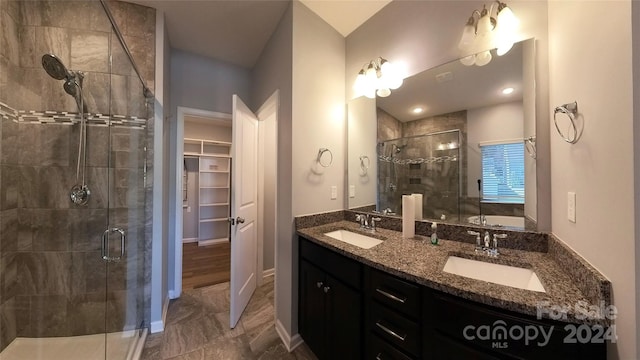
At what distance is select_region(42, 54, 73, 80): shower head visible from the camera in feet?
4.84

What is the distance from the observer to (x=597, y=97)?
2.34 ft

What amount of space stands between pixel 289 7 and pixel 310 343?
2705mm

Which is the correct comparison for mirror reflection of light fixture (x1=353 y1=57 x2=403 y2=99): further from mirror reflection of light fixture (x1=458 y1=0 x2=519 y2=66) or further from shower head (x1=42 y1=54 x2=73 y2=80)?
shower head (x1=42 y1=54 x2=73 y2=80)

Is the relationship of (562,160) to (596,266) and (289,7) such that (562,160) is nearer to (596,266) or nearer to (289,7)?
(596,266)

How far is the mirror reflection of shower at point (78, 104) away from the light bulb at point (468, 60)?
2695 mm

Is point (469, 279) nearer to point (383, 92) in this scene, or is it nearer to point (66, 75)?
point (383, 92)

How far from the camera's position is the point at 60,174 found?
1.54 meters

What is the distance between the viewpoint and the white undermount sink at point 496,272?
1007 millimetres

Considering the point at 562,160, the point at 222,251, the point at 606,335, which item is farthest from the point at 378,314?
the point at 222,251

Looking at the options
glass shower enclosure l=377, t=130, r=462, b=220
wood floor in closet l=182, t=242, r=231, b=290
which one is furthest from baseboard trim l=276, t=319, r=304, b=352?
wood floor in closet l=182, t=242, r=231, b=290

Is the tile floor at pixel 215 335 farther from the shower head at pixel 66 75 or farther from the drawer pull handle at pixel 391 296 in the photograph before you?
the shower head at pixel 66 75

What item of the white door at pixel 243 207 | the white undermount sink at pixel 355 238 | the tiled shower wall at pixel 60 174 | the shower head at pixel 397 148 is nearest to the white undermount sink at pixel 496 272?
the white undermount sink at pixel 355 238

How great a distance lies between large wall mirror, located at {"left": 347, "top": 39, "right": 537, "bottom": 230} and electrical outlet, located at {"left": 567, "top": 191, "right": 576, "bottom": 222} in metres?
0.28

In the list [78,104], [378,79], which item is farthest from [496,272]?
[78,104]
